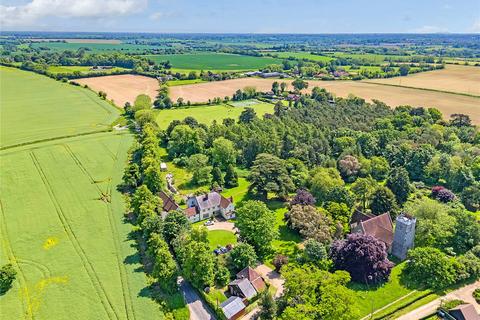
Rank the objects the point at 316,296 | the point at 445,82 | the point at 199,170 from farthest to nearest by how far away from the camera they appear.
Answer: the point at 445,82 → the point at 199,170 → the point at 316,296

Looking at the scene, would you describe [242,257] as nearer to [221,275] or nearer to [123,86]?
[221,275]

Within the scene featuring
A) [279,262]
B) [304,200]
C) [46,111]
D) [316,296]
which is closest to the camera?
[316,296]

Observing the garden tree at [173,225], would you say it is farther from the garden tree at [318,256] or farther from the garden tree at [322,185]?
the garden tree at [322,185]

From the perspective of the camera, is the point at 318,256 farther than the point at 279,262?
No

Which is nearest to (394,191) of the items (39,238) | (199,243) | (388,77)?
(199,243)

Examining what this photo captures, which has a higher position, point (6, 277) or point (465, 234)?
point (465, 234)

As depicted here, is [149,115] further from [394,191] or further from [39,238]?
[394,191]

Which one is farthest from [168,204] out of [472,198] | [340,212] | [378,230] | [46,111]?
[46,111]
